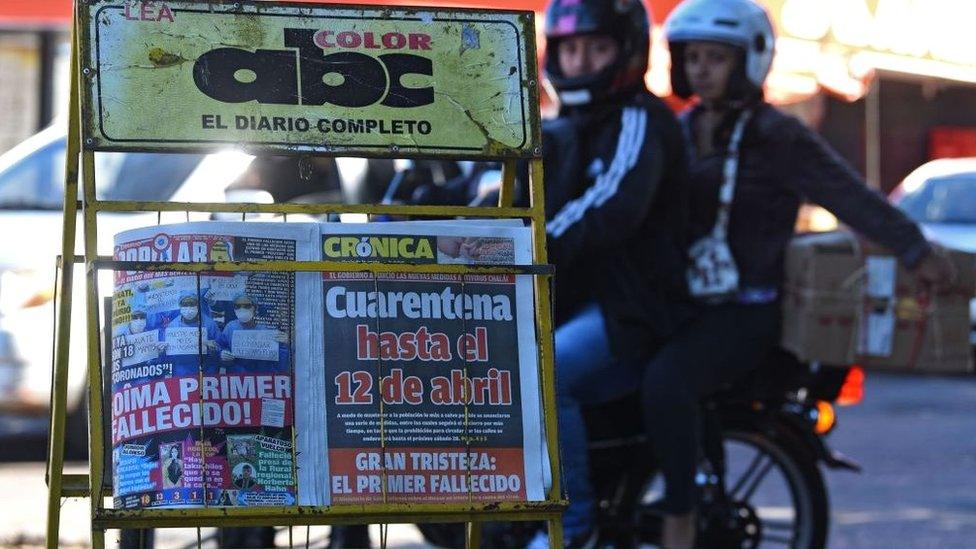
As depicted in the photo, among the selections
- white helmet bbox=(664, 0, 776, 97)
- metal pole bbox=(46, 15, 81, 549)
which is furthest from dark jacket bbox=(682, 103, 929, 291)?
metal pole bbox=(46, 15, 81, 549)

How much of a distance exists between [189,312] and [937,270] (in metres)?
2.56

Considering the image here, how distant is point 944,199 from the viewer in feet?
46.8

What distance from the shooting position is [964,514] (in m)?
7.39

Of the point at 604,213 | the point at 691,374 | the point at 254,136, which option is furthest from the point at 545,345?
the point at 691,374

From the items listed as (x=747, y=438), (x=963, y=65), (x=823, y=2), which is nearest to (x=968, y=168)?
(x=823, y=2)

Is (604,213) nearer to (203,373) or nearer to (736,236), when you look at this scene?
(736,236)

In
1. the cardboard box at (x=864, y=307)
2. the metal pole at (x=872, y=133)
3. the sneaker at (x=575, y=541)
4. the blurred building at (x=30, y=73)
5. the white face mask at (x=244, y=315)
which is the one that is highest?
the metal pole at (x=872, y=133)

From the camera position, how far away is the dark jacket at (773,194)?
487 centimetres

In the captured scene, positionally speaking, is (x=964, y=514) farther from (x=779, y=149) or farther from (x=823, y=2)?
(x=823, y=2)

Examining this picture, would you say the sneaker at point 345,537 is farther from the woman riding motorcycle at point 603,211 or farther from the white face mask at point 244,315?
the white face mask at point 244,315

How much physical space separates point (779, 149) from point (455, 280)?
6.67ft

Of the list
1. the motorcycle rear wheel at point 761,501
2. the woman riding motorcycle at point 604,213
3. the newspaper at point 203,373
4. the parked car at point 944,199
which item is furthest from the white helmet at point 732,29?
the parked car at point 944,199

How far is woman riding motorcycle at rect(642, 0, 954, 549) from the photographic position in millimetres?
4797

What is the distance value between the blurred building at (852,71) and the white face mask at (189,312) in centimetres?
1183
